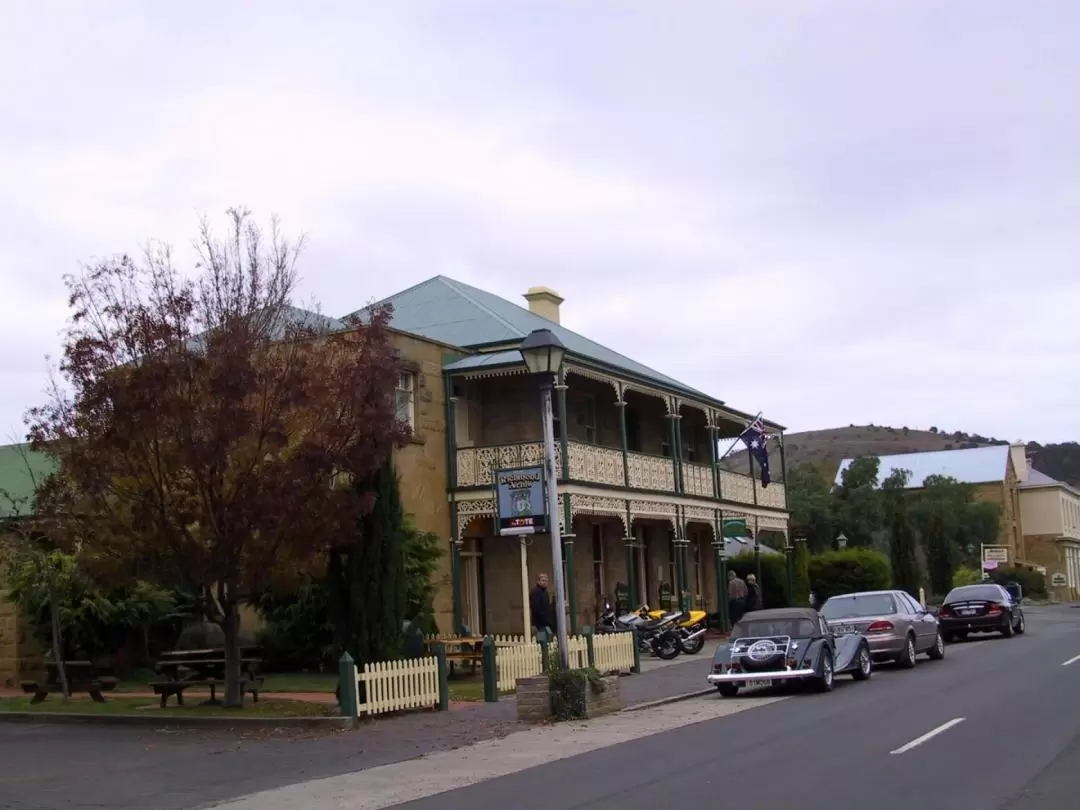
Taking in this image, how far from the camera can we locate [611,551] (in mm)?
33031

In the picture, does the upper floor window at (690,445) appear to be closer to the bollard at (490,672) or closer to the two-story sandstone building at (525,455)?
the two-story sandstone building at (525,455)

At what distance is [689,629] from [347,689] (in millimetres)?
12384

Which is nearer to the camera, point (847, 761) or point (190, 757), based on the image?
point (847, 761)

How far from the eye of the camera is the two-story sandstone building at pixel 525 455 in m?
26.9

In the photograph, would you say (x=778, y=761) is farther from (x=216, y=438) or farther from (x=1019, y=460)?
(x=1019, y=460)

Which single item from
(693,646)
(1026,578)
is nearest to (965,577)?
(1026,578)

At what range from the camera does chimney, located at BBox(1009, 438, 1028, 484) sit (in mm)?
83438

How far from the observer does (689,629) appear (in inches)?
1054

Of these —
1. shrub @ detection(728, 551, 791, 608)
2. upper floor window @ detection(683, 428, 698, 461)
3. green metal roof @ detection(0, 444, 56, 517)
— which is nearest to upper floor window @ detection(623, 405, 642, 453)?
upper floor window @ detection(683, 428, 698, 461)

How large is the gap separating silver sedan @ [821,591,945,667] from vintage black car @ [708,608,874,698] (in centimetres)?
300

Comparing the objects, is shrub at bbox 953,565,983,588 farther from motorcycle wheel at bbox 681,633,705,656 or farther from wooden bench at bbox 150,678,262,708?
wooden bench at bbox 150,678,262,708

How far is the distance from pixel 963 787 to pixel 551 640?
35.5 feet

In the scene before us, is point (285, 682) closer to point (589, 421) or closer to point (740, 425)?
point (589, 421)

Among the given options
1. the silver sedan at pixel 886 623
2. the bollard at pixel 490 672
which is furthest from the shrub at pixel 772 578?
the bollard at pixel 490 672
